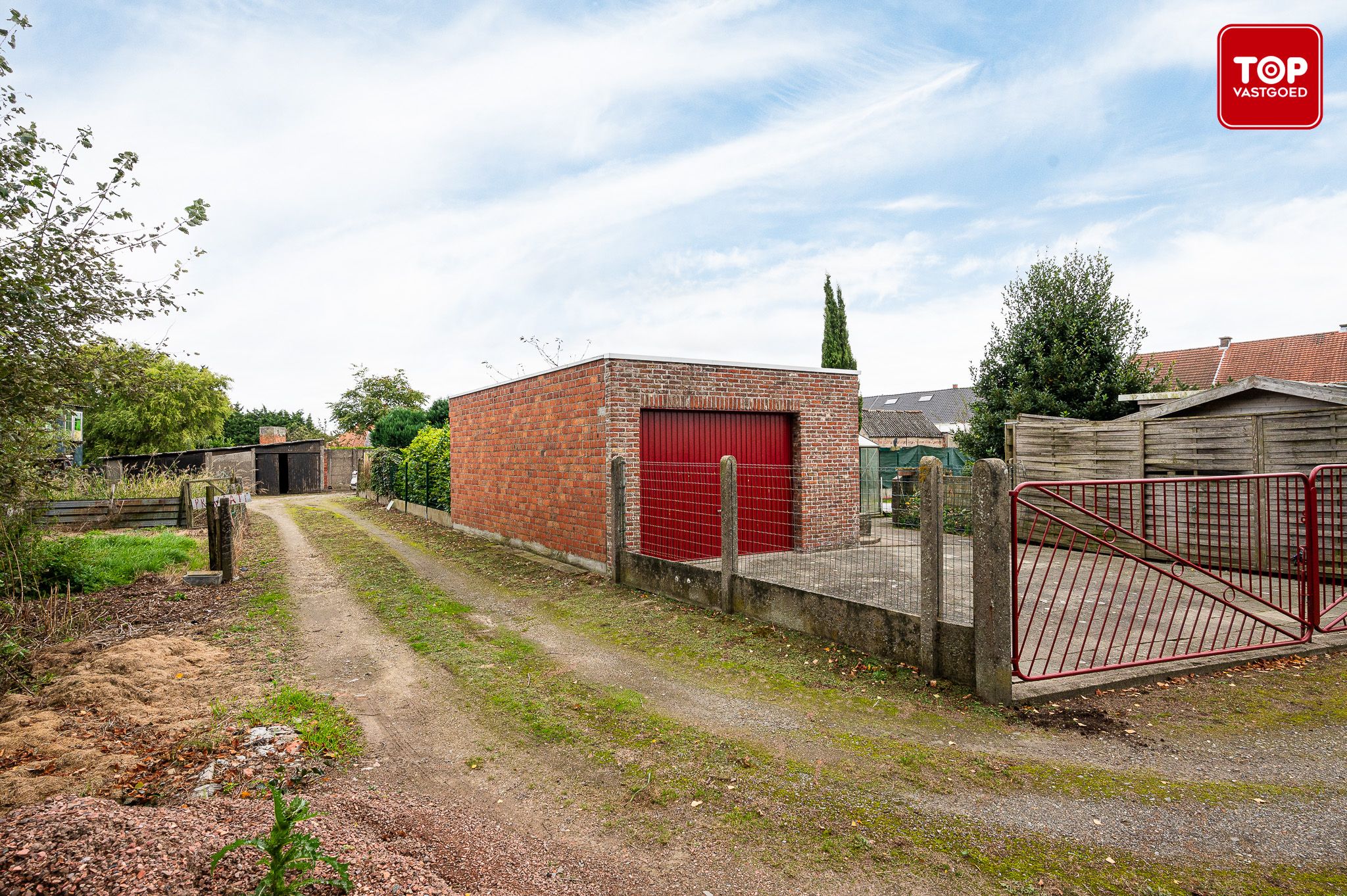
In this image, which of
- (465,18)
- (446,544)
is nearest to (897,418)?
(446,544)

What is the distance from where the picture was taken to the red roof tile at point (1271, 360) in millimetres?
23875

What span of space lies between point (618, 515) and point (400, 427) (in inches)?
814

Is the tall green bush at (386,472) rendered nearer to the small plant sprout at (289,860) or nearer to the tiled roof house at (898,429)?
the small plant sprout at (289,860)

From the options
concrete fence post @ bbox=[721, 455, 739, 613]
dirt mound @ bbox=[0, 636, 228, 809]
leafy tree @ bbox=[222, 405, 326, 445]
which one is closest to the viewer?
dirt mound @ bbox=[0, 636, 228, 809]

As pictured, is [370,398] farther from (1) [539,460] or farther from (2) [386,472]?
(1) [539,460]

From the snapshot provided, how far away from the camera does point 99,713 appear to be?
14.6 ft

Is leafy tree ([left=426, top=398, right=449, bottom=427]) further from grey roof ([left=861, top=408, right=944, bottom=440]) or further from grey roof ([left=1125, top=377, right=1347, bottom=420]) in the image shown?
grey roof ([left=861, top=408, right=944, bottom=440])

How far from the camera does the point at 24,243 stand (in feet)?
15.9

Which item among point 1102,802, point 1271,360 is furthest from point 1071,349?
point 1271,360

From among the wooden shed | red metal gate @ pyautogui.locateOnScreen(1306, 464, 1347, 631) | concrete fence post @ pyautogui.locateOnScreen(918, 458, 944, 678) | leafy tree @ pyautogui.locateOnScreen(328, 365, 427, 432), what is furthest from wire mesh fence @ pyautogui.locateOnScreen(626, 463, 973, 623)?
leafy tree @ pyautogui.locateOnScreen(328, 365, 427, 432)

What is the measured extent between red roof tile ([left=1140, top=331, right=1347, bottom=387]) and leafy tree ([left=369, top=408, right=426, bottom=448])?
26841 mm

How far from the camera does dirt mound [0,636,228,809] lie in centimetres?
357

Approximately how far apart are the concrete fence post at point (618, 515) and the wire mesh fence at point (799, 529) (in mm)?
191

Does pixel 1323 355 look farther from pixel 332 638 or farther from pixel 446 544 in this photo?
pixel 332 638
